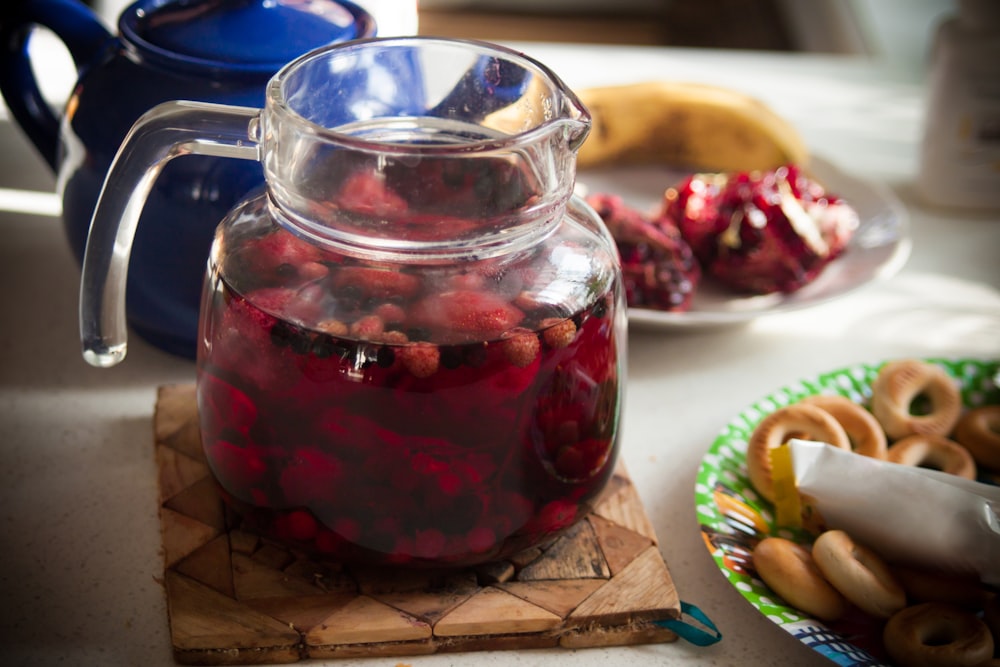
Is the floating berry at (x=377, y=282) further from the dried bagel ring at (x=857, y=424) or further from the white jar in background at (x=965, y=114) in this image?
the white jar in background at (x=965, y=114)

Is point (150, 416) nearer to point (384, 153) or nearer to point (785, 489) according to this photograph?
point (384, 153)

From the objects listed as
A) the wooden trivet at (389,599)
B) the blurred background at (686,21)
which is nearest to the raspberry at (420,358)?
the wooden trivet at (389,599)

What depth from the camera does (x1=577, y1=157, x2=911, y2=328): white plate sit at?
0.94m

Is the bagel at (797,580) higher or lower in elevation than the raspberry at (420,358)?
lower

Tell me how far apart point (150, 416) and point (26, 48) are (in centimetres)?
34

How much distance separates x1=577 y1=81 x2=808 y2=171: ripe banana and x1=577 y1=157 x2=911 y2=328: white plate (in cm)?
5

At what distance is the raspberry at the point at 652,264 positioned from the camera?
3.13 ft

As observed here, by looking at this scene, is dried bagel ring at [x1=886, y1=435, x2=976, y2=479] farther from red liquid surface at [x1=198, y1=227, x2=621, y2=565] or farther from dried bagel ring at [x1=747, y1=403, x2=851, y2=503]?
red liquid surface at [x1=198, y1=227, x2=621, y2=565]

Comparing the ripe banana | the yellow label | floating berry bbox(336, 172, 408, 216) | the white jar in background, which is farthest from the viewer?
the ripe banana

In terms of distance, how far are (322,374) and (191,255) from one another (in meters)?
0.27

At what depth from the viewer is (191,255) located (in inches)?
31.3

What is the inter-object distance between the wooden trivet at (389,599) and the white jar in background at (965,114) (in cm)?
79

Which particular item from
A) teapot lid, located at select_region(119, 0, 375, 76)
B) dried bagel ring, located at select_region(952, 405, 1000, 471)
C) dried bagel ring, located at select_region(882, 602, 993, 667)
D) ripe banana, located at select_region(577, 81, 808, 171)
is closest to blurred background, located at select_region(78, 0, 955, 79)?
ripe banana, located at select_region(577, 81, 808, 171)

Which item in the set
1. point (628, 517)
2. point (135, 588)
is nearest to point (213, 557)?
point (135, 588)
